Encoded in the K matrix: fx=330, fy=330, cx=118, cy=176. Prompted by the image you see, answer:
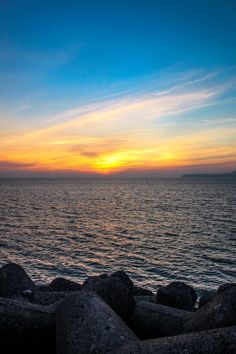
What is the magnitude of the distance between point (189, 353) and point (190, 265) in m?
22.0

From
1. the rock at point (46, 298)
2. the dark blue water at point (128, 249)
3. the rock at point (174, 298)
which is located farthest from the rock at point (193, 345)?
the dark blue water at point (128, 249)

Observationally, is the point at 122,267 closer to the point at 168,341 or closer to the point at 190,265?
the point at 190,265

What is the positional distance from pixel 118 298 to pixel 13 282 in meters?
3.93

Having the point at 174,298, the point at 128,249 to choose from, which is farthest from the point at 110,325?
the point at 128,249

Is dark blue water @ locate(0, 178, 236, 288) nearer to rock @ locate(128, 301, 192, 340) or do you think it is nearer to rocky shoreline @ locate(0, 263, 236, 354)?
rock @ locate(128, 301, 192, 340)

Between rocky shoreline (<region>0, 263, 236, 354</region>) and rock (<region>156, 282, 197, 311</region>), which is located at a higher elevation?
rocky shoreline (<region>0, 263, 236, 354</region>)

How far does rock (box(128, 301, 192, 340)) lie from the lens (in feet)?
22.2

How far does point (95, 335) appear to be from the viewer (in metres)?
4.62

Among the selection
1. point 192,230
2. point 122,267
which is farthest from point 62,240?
point 192,230

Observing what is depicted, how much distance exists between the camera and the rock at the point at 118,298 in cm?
688

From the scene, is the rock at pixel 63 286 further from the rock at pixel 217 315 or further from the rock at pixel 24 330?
the rock at pixel 217 315

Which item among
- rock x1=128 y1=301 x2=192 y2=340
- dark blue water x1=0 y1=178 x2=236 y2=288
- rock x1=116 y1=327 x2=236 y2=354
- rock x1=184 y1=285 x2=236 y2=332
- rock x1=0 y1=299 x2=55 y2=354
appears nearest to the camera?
rock x1=116 y1=327 x2=236 y2=354

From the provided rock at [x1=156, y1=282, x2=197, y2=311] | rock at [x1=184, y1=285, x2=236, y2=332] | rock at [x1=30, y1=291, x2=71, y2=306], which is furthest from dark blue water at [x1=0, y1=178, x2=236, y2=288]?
rock at [x1=184, y1=285, x2=236, y2=332]

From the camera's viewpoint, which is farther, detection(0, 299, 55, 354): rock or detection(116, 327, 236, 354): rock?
detection(0, 299, 55, 354): rock
